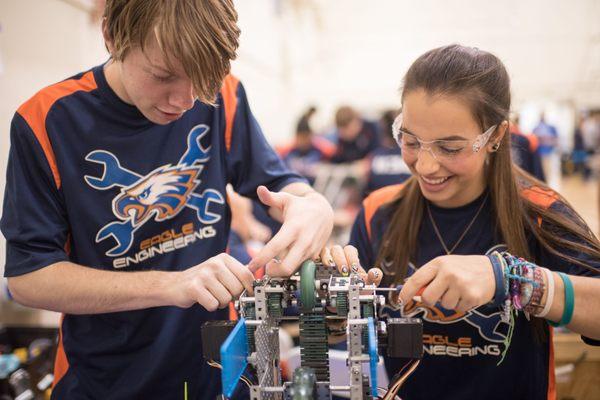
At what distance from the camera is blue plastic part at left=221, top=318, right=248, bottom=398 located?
81cm

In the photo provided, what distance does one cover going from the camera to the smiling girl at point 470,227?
1.27 metres

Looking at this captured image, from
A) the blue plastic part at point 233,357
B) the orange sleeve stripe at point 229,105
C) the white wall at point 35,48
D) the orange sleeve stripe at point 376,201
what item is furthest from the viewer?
the white wall at point 35,48

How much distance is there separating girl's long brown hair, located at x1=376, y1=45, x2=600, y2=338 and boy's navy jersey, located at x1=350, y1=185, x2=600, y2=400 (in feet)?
0.12

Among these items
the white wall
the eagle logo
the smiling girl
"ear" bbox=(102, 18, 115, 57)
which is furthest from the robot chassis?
the white wall

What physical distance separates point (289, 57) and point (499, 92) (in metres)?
9.77

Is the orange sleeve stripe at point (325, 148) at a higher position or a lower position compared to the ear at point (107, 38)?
lower

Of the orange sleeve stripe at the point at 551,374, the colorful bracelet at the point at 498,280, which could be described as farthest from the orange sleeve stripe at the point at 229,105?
the orange sleeve stripe at the point at 551,374

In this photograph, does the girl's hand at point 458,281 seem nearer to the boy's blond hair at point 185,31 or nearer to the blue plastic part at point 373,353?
the blue plastic part at point 373,353

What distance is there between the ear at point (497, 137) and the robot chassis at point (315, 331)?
2.02 feet

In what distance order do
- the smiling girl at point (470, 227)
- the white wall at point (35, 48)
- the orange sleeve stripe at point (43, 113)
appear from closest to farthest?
1. the orange sleeve stripe at point (43, 113)
2. the smiling girl at point (470, 227)
3. the white wall at point (35, 48)

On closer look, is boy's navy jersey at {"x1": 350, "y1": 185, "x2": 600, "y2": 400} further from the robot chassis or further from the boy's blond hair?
the boy's blond hair

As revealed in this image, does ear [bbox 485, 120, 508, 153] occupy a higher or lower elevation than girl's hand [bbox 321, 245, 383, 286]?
higher

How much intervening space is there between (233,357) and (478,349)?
2.68 ft

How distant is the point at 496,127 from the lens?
133 cm
